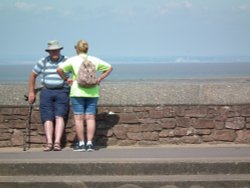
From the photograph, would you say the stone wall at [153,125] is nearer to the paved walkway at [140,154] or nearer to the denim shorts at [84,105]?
the paved walkway at [140,154]

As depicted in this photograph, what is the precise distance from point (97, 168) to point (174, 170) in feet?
3.36

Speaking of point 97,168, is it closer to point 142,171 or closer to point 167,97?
point 142,171

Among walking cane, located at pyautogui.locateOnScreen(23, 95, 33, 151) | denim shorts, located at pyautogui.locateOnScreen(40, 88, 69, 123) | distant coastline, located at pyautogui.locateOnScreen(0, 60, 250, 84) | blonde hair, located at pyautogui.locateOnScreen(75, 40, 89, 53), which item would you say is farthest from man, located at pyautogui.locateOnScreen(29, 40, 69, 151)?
distant coastline, located at pyautogui.locateOnScreen(0, 60, 250, 84)

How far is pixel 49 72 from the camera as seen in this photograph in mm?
10117

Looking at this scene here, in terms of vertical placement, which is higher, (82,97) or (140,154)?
(82,97)

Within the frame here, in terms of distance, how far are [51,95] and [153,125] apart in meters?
1.63

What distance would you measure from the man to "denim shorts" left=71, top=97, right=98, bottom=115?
295 millimetres

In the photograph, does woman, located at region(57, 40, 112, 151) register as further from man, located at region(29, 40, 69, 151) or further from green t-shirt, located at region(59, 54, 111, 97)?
man, located at region(29, 40, 69, 151)

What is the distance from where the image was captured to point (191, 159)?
354 inches

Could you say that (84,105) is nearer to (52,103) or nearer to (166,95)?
(52,103)

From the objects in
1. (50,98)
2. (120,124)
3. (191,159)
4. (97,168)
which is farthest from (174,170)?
(50,98)

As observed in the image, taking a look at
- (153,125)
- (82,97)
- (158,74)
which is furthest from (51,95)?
(158,74)

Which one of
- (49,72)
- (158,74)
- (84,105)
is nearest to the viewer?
(84,105)

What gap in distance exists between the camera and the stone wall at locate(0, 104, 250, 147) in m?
10.3
